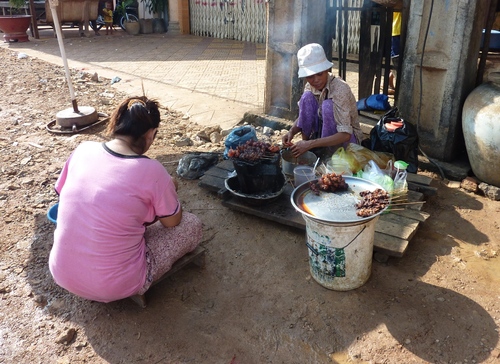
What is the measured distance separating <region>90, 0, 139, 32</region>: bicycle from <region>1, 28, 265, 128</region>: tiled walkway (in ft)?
2.27

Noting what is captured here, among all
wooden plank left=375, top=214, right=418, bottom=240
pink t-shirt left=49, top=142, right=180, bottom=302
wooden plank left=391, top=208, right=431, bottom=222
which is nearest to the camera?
pink t-shirt left=49, top=142, right=180, bottom=302

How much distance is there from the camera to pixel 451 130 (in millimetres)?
4598

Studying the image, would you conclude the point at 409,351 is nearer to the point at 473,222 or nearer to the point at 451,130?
the point at 473,222

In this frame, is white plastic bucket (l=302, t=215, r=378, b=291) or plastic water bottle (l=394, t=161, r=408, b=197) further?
plastic water bottle (l=394, t=161, r=408, b=197)

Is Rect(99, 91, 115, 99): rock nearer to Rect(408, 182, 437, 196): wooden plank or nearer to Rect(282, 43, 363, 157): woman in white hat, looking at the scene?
Rect(282, 43, 363, 157): woman in white hat

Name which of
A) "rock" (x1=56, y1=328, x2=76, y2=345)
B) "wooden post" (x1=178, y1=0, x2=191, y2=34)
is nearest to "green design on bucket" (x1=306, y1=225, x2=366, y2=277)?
"rock" (x1=56, y1=328, x2=76, y2=345)

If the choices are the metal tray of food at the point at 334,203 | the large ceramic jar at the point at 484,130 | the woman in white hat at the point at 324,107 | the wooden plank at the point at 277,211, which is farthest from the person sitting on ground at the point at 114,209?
the large ceramic jar at the point at 484,130

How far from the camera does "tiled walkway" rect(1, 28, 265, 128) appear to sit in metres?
7.19

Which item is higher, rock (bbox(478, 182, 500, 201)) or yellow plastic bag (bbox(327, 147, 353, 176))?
yellow plastic bag (bbox(327, 147, 353, 176))

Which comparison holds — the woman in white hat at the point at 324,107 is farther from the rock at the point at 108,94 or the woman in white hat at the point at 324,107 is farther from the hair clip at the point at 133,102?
the rock at the point at 108,94

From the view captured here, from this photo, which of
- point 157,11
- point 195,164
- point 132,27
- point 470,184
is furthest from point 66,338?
point 157,11

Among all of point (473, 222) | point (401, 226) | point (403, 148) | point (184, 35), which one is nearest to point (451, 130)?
point (403, 148)

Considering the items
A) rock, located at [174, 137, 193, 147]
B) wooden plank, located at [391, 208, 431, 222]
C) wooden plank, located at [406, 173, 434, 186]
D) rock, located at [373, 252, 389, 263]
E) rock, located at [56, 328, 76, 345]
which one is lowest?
rock, located at [56, 328, 76, 345]

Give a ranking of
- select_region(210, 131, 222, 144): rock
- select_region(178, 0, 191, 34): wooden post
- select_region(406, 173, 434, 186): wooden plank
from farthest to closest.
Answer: select_region(178, 0, 191, 34): wooden post, select_region(210, 131, 222, 144): rock, select_region(406, 173, 434, 186): wooden plank
